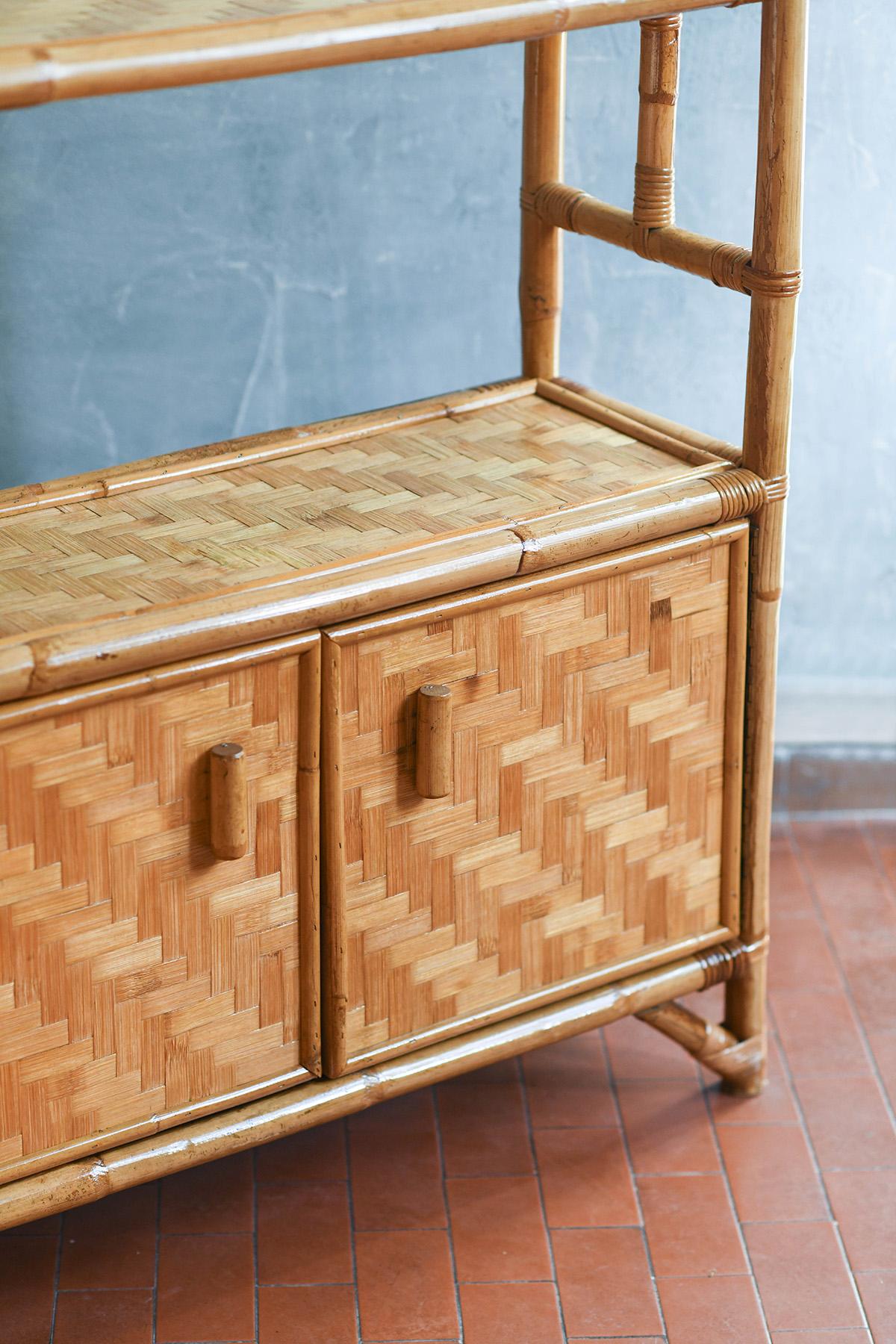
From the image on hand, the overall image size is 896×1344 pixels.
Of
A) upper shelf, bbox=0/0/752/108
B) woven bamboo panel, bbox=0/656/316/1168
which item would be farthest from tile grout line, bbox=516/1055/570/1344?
upper shelf, bbox=0/0/752/108

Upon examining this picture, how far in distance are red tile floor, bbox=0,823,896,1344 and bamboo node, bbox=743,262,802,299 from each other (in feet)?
3.47

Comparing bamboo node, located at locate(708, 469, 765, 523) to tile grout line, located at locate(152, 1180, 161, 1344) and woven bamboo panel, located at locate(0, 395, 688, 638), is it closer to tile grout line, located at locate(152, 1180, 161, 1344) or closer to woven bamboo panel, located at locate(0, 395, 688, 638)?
woven bamboo panel, located at locate(0, 395, 688, 638)

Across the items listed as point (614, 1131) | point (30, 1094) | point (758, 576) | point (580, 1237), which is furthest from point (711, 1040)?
point (30, 1094)

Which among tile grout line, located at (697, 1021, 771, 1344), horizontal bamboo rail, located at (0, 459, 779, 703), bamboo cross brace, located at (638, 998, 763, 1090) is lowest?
tile grout line, located at (697, 1021, 771, 1344)

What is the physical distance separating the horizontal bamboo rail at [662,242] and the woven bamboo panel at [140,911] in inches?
26.5

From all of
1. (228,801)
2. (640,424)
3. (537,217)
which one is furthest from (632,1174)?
(537,217)

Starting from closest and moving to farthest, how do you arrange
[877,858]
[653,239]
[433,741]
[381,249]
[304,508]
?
[433,741]
[304,508]
[653,239]
[381,249]
[877,858]

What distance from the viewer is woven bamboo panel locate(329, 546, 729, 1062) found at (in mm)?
1847

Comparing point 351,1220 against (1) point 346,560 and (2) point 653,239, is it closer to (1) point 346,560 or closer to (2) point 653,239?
(1) point 346,560

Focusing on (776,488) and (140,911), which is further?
(776,488)

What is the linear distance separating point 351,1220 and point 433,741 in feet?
2.17

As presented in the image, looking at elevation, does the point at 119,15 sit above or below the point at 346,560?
above

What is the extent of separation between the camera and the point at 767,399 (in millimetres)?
1959

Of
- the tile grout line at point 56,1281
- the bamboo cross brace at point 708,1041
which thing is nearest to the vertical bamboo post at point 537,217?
the bamboo cross brace at point 708,1041
